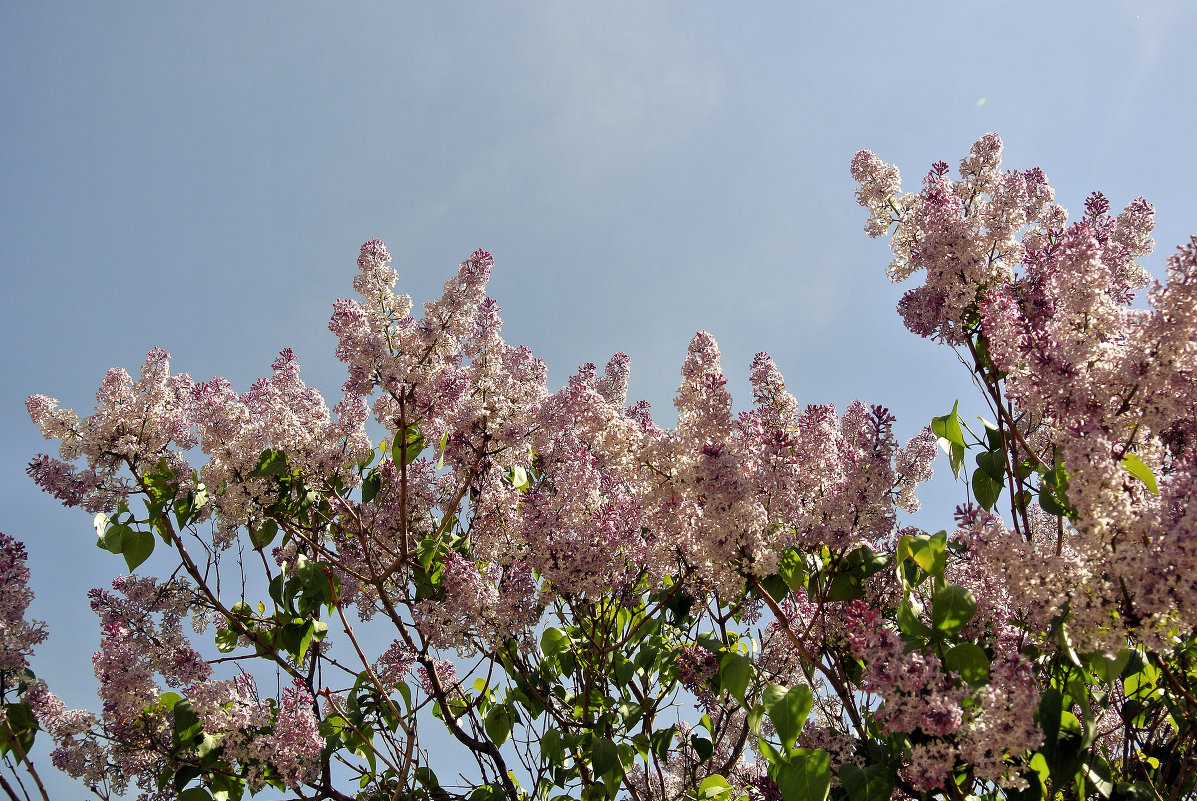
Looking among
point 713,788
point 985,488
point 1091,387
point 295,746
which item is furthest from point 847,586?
point 295,746

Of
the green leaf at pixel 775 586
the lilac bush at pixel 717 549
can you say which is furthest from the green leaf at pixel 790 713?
the green leaf at pixel 775 586

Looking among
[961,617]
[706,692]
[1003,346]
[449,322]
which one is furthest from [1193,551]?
[449,322]

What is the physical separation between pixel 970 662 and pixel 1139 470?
0.69 metres

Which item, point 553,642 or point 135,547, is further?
point 553,642

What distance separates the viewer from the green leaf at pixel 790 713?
6.82 feet

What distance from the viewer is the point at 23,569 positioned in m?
3.20

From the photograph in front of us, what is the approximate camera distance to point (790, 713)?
82.4 inches

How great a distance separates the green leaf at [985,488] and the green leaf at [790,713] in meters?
1.28

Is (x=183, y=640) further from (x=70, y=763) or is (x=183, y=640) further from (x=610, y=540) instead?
(x=610, y=540)

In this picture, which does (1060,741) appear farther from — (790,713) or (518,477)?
(518,477)

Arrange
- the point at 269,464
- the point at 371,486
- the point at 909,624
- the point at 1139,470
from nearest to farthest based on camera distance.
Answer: the point at 1139,470, the point at 909,624, the point at 269,464, the point at 371,486

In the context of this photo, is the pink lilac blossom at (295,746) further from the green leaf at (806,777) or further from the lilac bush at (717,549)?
the green leaf at (806,777)

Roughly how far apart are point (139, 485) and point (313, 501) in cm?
75

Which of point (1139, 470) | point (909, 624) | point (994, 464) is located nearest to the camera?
point (1139, 470)
